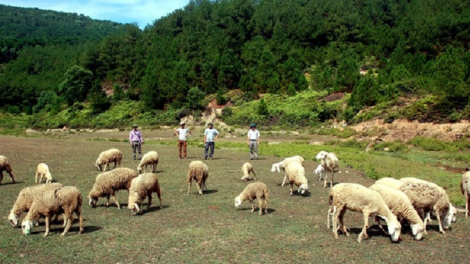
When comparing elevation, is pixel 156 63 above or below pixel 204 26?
below

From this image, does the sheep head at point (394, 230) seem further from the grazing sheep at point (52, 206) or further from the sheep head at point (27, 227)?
the sheep head at point (27, 227)

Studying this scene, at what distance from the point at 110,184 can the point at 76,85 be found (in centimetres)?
9008

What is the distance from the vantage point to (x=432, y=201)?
37.9 feet

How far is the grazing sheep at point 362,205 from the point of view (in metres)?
10.4

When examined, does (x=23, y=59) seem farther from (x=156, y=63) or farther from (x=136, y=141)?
(x=136, y=141)

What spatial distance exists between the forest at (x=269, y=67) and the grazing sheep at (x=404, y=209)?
3763 centimetres

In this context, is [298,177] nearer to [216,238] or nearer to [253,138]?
[216,238]

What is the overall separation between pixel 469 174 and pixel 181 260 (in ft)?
31.3

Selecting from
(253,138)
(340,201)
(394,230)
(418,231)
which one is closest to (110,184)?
(340,201)

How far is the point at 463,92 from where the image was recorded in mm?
44969

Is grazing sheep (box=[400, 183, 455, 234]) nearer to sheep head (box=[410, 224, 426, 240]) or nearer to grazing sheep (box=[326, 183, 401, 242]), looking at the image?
sheep head (box=[410, 224, 426, 240])

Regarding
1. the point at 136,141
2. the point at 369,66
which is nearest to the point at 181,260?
the point at 136,141

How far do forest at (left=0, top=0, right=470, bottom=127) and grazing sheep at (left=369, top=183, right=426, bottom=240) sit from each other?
3763cm

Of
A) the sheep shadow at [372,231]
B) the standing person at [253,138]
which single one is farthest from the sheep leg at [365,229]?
the standing person at [253,138]
